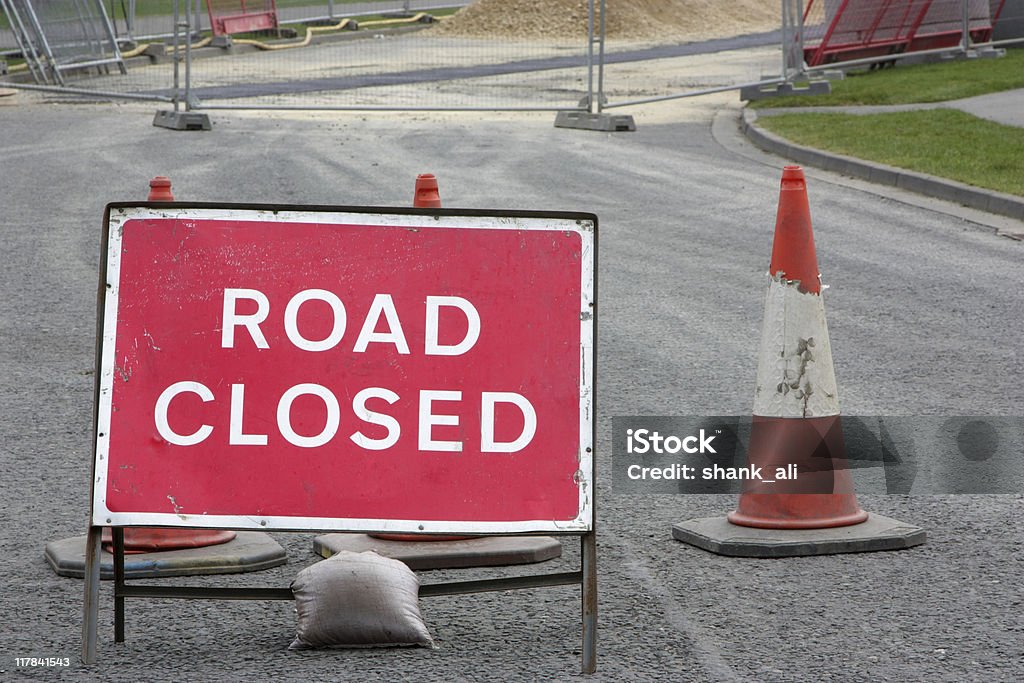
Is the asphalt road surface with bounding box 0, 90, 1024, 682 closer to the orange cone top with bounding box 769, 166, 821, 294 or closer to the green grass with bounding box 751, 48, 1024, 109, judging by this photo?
the orange cone top with bounding box 769, 166, 821, 294

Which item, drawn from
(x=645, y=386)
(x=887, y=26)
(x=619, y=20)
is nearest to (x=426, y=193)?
(x=645, y=386)

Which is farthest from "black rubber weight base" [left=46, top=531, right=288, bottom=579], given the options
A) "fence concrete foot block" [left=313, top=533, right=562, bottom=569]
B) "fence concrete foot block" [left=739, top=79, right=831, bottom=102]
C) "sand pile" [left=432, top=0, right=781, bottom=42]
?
"sand pile" [left=432, top=0, right=781, bottom=42]

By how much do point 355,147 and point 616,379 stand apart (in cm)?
921

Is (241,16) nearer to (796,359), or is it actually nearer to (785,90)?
(785,90)

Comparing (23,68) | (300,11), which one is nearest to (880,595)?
(23,68)

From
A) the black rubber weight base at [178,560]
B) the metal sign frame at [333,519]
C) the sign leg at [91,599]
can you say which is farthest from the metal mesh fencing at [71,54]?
the sign leg at [91,599]

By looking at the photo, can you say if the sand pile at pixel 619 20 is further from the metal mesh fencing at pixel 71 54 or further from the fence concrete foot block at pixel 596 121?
the fence concrete foot block at pixel 596 121

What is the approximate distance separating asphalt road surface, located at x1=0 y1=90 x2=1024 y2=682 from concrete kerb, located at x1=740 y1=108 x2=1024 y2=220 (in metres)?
0.27

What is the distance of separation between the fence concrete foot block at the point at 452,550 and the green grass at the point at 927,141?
831 cm

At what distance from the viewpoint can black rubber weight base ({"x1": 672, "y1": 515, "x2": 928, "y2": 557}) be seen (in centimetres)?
482

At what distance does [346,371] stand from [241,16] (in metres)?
28.4

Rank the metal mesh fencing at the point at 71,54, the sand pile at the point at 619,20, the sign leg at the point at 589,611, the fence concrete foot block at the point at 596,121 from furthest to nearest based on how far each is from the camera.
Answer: the sand pile at the point at 619,20, the metal mesh fencing at the point at 71,54, the fence concrete foot block at the point at 596,121, the sign leg at the point at 589,611

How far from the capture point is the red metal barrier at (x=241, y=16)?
3033 centimetres

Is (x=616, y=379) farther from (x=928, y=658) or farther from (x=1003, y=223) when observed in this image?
(x=1003, y=223)
